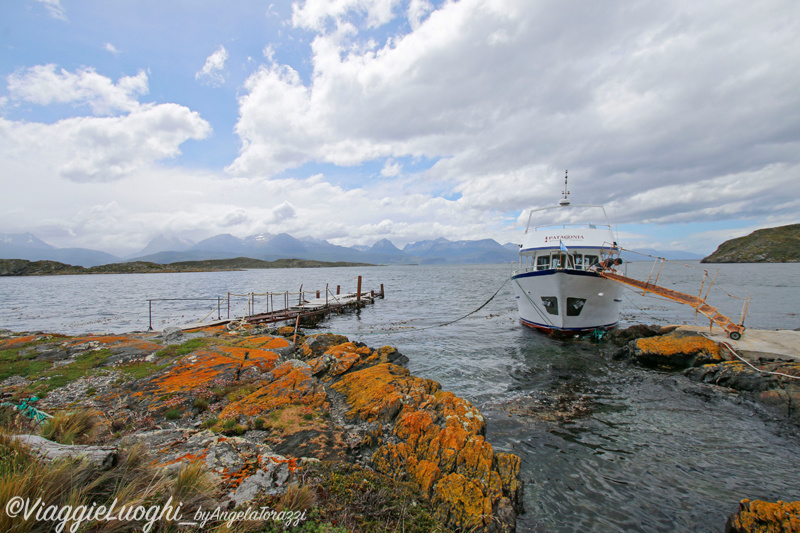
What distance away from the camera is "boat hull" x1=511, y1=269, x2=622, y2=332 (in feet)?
54.2

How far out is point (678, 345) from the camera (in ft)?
40.2

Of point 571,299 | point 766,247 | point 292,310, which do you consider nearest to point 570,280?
point 571,299

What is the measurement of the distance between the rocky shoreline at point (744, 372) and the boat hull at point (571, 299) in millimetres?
3669

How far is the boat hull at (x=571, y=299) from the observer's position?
16.5 metres

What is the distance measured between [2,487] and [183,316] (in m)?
29.0

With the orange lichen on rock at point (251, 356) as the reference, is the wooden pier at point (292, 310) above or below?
below

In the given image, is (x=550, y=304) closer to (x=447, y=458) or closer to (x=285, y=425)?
(x=447, y=458)

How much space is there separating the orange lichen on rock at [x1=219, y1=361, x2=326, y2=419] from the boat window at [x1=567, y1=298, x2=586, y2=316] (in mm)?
13981

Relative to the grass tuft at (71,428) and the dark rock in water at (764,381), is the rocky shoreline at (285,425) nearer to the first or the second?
the grass tuft at (71,428)

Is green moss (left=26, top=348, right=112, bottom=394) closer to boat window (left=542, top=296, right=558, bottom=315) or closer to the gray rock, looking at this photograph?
the gray rock

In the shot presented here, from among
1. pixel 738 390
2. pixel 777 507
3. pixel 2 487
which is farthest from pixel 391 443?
pixel 738 390

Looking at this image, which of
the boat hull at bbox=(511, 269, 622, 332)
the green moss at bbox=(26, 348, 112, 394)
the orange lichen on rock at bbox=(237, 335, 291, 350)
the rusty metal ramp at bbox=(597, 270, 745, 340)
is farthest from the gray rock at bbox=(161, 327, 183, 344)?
the rusty metal ramp at bbox=(597, 270, 745, 340)

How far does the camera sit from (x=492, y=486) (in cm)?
480

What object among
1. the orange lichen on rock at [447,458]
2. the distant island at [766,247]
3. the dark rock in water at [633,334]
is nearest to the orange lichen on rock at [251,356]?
Result: the orange lichen on rock at [447,458]
